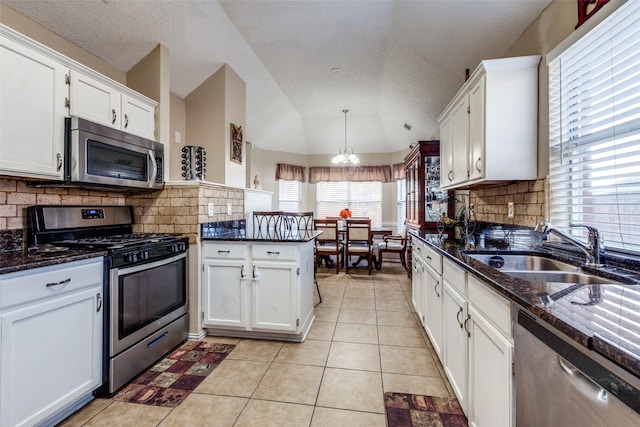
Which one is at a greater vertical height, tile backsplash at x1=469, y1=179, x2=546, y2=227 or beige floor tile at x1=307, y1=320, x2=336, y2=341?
tile backsplash at x1=469, y1=179, x2=546, y2=227

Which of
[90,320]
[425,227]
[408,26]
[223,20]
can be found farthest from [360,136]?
[90,320]

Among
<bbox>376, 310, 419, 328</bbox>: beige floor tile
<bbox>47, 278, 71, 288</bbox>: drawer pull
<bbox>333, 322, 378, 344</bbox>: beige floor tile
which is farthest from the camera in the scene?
<bbox>376, 310, 419, 328</bbox>: beige floor tile

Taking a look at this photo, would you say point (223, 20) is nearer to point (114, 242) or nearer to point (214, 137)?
point (214, 137)

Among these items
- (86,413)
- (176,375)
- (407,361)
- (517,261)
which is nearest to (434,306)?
(407,361)

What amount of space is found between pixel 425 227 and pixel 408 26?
2428 millimetres

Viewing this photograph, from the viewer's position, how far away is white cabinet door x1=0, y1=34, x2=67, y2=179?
154 cm

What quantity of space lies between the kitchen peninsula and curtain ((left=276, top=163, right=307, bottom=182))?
13.2 feet

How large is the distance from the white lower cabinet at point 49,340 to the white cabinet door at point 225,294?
896 mm

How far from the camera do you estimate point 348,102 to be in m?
5.09

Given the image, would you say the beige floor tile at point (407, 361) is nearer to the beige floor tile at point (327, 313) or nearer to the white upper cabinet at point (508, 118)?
the beige floor tile at point (327, 313)

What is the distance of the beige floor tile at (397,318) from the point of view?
290 centimetres

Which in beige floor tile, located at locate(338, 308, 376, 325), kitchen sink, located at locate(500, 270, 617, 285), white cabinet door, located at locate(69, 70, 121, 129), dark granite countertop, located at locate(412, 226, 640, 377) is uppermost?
white cabinet door, located at locate(69, 70, 121, 129)

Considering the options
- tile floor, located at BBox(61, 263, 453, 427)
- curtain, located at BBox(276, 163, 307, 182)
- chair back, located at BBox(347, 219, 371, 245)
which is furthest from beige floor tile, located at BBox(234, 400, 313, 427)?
curtain, located at BBox(276, 163, 307, 182)

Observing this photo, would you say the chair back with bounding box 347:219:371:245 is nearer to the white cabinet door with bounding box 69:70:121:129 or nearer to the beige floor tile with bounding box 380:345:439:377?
the beige floor tile with bounding box 380:345:439:377
